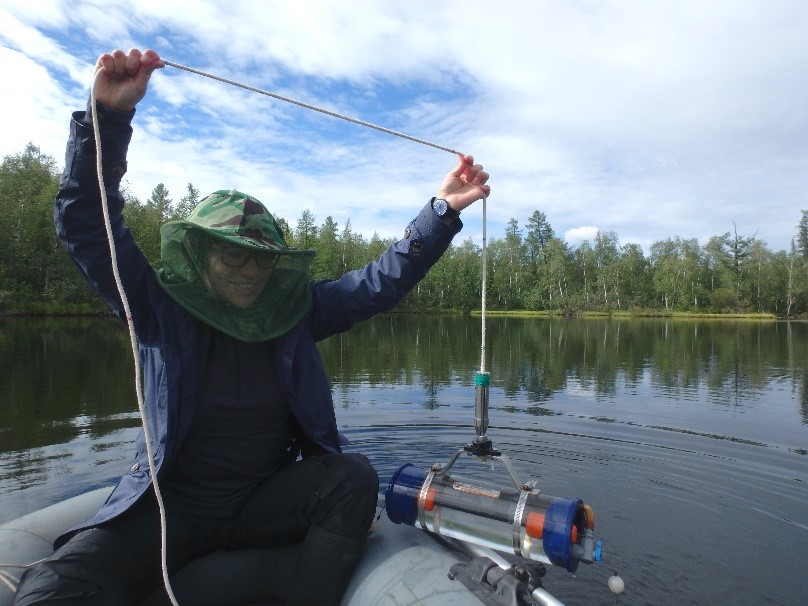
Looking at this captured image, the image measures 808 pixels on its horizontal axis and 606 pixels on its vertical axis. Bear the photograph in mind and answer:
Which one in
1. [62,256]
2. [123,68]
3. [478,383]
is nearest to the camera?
[123,68]

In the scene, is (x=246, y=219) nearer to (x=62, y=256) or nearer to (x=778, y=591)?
(x=778, y=591)

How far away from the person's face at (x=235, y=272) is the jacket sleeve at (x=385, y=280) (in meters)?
0.38

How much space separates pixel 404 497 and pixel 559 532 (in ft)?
2.59

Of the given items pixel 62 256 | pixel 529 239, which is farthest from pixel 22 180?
pixel 529 239

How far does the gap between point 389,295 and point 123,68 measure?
1363mm

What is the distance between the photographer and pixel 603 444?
25.2 ft

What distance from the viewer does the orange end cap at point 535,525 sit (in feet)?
7.84

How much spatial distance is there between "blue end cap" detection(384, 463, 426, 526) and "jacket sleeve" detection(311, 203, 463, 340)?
2.63 ft

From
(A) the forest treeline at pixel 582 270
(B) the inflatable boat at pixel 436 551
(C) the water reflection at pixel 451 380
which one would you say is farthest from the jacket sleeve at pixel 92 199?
(A) the forest treeline at pixel 582 270

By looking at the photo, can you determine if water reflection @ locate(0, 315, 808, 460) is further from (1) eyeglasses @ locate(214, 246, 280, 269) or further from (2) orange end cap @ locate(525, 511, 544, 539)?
(2) orange end cap @ locate(525, 511, 544, 539)

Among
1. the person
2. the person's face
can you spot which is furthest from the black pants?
the person's face

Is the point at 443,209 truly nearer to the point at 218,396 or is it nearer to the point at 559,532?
the point at 218,396

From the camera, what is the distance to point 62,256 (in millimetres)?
42594

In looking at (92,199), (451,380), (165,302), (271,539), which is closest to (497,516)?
(271,539)
